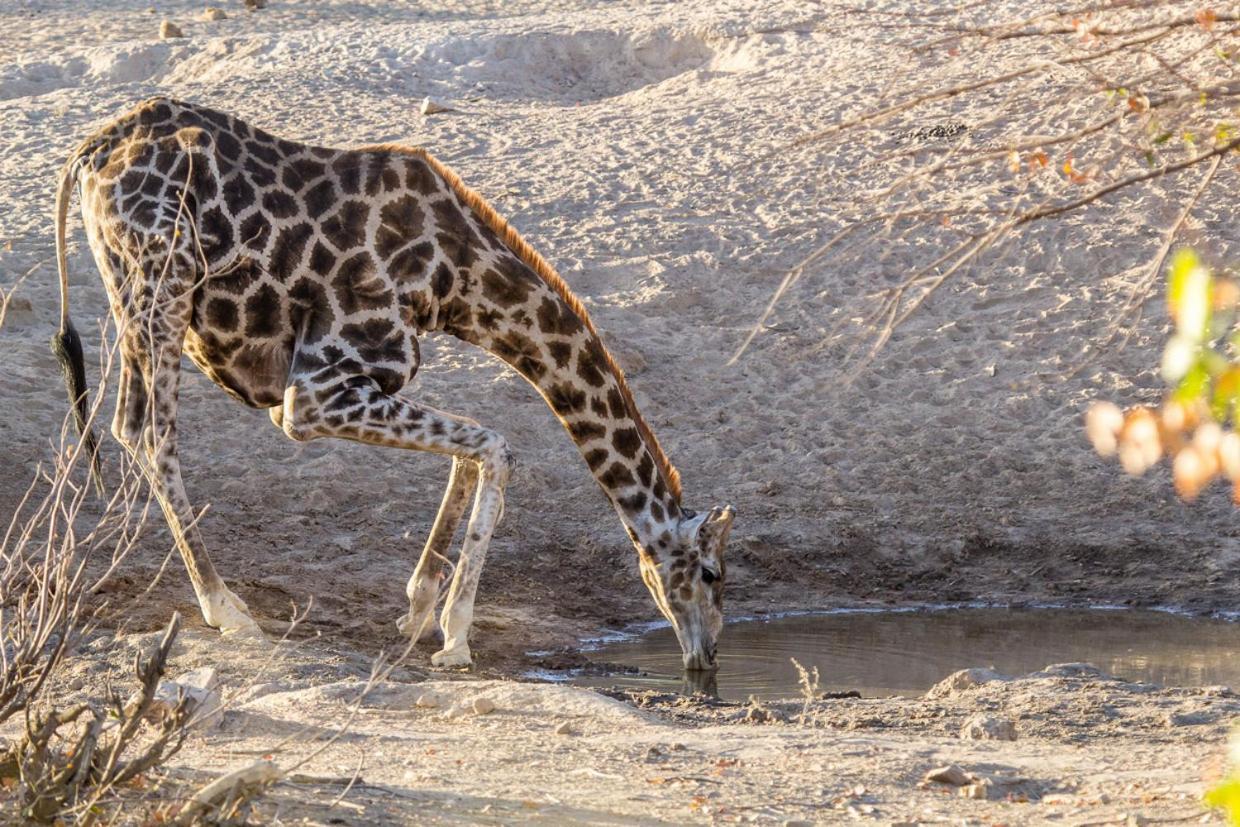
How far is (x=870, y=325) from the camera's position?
389 cm

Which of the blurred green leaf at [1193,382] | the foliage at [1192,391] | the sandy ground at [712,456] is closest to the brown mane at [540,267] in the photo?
the sandy ground at [712,456]

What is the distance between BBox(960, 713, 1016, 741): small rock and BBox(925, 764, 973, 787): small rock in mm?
902

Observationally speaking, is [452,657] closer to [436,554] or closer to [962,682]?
[436,554]

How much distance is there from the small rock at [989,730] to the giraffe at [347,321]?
196cm

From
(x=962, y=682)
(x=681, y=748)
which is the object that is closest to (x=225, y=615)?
(x=681, y=748)

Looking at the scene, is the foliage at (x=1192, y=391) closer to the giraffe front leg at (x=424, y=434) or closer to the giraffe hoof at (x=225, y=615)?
the giraffe front leg at (x=424, y=434)

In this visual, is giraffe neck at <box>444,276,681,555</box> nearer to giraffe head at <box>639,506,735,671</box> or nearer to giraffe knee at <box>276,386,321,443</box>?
giraffe head at <box>639,506,735,671</box>

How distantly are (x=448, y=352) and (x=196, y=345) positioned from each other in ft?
12.1

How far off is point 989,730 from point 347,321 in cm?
327

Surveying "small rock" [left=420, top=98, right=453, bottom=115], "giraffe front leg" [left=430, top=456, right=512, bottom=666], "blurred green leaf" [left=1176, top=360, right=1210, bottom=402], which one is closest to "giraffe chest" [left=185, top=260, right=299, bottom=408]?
"giraffe front leg" [left=430, top=456, right=512, bottom=666]

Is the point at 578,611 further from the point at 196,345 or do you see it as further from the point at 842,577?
the point at 196,345

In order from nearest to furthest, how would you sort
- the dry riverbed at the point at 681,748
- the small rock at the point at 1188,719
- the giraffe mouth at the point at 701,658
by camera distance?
1. the dry riverbed at the point at 681,748
2. the small rock at the point at 1188,719
3. the giraffe mouth at the point at 701,658

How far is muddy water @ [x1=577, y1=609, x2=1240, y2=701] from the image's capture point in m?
7.43

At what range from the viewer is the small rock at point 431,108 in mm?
14977
